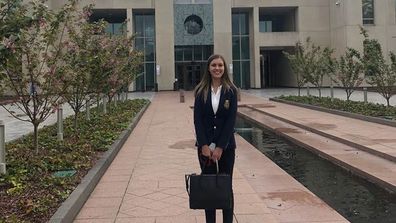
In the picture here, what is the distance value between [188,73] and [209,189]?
4481cm

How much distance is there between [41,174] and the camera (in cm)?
696

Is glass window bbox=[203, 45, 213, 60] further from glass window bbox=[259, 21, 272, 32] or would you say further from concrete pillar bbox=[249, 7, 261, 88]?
glass window bbox=[259, 21, 272, 32]

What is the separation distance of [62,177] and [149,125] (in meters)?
9.38

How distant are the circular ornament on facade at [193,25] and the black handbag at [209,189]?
4302 centimetres

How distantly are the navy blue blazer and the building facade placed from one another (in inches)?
1606

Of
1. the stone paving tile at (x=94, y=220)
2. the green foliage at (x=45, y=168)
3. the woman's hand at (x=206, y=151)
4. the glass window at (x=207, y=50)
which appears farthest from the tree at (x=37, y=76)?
the glass window at (x=207, y=50)

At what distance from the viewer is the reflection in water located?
5.79 m

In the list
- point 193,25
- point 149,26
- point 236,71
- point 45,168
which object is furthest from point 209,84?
point 149,26

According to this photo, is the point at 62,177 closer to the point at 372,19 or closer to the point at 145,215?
the point at 145,215

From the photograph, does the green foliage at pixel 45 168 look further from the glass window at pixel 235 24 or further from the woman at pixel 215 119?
the glass window at pixel 235 24

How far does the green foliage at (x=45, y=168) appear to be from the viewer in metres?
5.22

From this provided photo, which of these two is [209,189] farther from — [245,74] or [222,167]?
[245,74]

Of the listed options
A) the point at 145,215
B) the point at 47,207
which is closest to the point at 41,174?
the point at 47,207

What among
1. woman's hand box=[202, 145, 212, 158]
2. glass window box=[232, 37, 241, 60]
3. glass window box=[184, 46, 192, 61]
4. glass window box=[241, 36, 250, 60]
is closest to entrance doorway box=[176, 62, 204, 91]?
glass window box=[184, 46, 192, 61]
